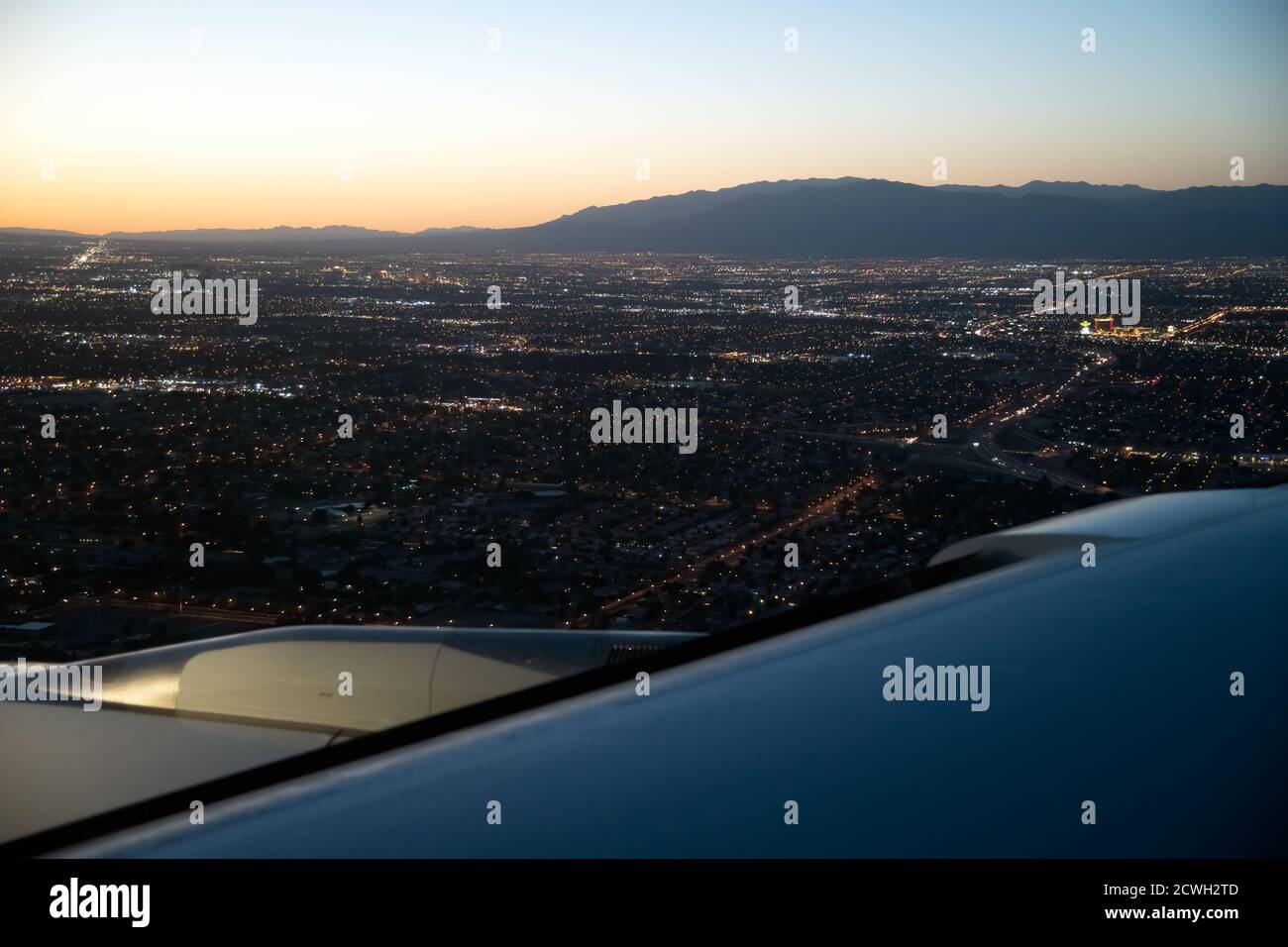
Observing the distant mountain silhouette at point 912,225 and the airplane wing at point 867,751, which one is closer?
the airplane wing at point 867,751

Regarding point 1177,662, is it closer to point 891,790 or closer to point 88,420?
point 891,790

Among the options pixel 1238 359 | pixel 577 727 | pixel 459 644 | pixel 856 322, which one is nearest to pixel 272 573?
pixel 459 644
